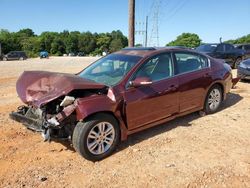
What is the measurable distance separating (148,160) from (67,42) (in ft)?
345

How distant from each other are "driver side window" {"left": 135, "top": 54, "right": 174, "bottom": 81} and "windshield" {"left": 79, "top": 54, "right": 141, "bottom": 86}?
20 centimetres

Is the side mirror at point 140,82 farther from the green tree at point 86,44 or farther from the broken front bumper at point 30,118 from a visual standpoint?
the green tree at point 86,44

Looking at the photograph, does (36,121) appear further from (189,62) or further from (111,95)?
(189,62)

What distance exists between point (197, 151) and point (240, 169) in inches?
30.3

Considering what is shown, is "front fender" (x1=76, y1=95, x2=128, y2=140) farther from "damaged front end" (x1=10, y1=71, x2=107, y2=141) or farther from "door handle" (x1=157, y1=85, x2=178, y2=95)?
"door handle" (x1=157, y1=85, x2=178, y2=95)

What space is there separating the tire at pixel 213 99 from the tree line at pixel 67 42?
86.2 m

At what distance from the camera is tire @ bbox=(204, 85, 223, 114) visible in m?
6.50

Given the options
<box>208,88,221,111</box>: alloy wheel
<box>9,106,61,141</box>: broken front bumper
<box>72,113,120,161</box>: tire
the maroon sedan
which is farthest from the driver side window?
<box>9,106,61,141</box>: broken front bumper

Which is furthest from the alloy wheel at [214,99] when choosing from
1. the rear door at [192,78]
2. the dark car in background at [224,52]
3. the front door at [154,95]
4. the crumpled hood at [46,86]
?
the dark car in background at [224,52]

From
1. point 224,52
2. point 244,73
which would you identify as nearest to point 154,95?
point 244,73

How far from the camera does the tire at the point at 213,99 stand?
6496mm

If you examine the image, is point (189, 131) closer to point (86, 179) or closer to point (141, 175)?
point (141, 175)

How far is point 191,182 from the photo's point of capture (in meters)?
3.86

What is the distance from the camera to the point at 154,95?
512 cm
